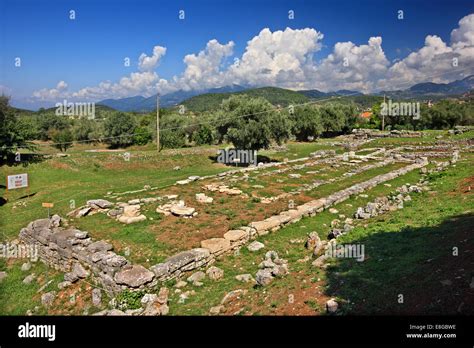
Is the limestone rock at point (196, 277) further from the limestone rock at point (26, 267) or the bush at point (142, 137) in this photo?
the bush at point (142, 137)

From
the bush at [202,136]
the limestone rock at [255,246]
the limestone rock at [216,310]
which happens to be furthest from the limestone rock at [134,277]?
the bush at [202,136]

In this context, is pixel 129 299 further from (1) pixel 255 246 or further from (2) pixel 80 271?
(1) pixel 255 246

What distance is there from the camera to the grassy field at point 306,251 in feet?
24.7

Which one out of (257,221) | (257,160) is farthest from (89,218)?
(257,160)

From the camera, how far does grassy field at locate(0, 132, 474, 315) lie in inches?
297

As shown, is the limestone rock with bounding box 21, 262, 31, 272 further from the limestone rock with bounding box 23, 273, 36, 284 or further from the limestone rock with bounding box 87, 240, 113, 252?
the limestone rock with bounding box 87, 240, 113, 252

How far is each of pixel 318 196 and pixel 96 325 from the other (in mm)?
15377

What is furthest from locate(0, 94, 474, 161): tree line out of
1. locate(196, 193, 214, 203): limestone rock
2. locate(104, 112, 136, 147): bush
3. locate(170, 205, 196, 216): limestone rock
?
locate(170, 205, 196, 216): limestone rock

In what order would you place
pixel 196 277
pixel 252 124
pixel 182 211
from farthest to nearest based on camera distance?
1. pixel 252 124
2. pixel 182 211
3. pixel 196 277

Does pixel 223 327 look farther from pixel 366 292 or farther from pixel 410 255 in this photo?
pixel 410 255

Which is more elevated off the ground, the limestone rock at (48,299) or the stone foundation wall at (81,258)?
the stone foundation wall at (81,258)

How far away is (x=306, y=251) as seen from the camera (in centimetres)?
1225

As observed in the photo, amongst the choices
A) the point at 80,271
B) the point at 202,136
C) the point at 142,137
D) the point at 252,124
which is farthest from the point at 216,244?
the point at 202,136

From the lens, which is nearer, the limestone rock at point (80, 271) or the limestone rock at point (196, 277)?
the limestone rock at point (196, 277)
